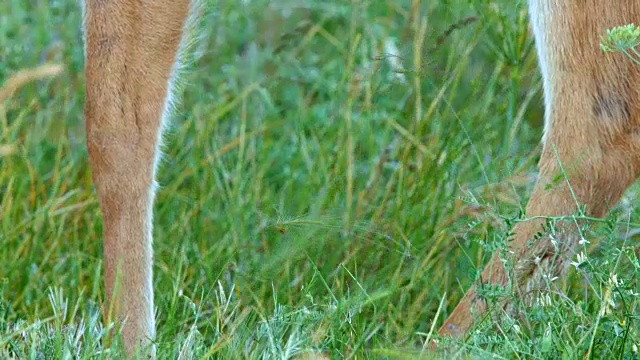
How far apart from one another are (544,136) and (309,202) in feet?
4.00

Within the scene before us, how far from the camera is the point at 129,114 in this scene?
137 inches

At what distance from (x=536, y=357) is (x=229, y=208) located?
71.1 inches

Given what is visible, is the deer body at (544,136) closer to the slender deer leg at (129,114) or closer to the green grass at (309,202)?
the slender deer leg at (129,114)

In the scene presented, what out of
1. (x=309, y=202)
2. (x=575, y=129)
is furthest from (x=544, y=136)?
(x=309, y=202)

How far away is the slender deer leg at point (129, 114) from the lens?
3.41 meters

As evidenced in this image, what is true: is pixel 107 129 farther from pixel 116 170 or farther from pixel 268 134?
pixel 268 134

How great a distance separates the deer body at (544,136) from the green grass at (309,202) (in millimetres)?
115

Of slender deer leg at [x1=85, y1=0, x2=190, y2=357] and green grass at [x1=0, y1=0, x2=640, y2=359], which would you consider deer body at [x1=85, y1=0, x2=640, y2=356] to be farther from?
green grass at [x1=0, y1=0, x2=640, y2=359]

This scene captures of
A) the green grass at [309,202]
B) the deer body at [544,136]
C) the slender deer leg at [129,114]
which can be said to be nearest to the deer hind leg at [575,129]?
the deer body at [544,136]

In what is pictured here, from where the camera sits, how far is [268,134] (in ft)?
16.7

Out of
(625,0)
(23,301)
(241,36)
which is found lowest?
(23,301)

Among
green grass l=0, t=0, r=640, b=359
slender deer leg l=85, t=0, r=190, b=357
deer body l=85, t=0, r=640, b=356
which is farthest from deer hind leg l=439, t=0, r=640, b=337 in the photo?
slender deer leg l=85, t=0, r=190, b=357

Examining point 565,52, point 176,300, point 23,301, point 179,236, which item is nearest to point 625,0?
point 565,52

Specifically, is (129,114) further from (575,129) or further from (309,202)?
(575,129)
